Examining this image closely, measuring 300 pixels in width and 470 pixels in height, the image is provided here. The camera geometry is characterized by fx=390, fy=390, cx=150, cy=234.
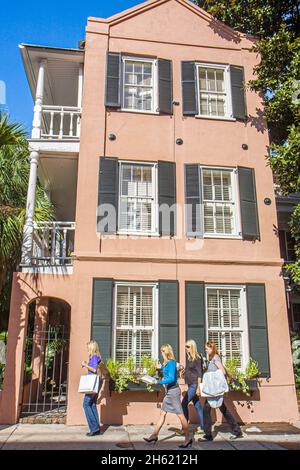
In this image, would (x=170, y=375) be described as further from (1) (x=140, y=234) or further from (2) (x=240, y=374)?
(1) (x=140, y=234)

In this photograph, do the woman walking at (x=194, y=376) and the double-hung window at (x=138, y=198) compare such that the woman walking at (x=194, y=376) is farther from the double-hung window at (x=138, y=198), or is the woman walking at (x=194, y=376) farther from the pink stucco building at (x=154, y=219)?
the double-hung window at (x=138, y=198)

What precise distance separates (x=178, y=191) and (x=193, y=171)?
2.17 feet

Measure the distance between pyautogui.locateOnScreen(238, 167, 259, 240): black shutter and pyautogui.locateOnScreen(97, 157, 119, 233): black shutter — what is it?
3.21m

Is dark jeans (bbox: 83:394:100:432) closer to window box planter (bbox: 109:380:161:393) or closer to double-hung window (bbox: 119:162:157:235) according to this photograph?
window box planter (bbox: 109:380:161:393)

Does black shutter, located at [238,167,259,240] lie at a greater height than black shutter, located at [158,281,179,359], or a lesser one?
greater

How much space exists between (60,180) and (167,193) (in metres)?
4.00

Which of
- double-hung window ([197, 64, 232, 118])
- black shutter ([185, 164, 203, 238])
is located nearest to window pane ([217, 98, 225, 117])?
double-hung window ([197, 64, 232, 118])

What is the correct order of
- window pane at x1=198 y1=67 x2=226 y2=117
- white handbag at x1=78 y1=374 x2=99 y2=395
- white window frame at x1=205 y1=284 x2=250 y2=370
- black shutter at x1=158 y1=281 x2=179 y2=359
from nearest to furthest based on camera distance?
white handbag at x1=78 y1=374 x2=99 y2=395, black shutter at x1=158 y1=281 x2=179 y2=359, white window frame at x1=205 y1=284 x2=250 y2=370, window pane at x1=198 y1=67 x2=226 y2=117

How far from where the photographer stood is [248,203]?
1001cm

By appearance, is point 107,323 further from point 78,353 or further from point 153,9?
point 153,9

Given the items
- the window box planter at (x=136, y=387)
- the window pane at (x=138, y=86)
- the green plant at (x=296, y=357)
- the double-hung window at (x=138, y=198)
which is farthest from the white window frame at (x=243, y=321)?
the window pane at (x=138, y=86)

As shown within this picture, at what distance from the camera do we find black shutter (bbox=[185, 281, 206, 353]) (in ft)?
29.0
